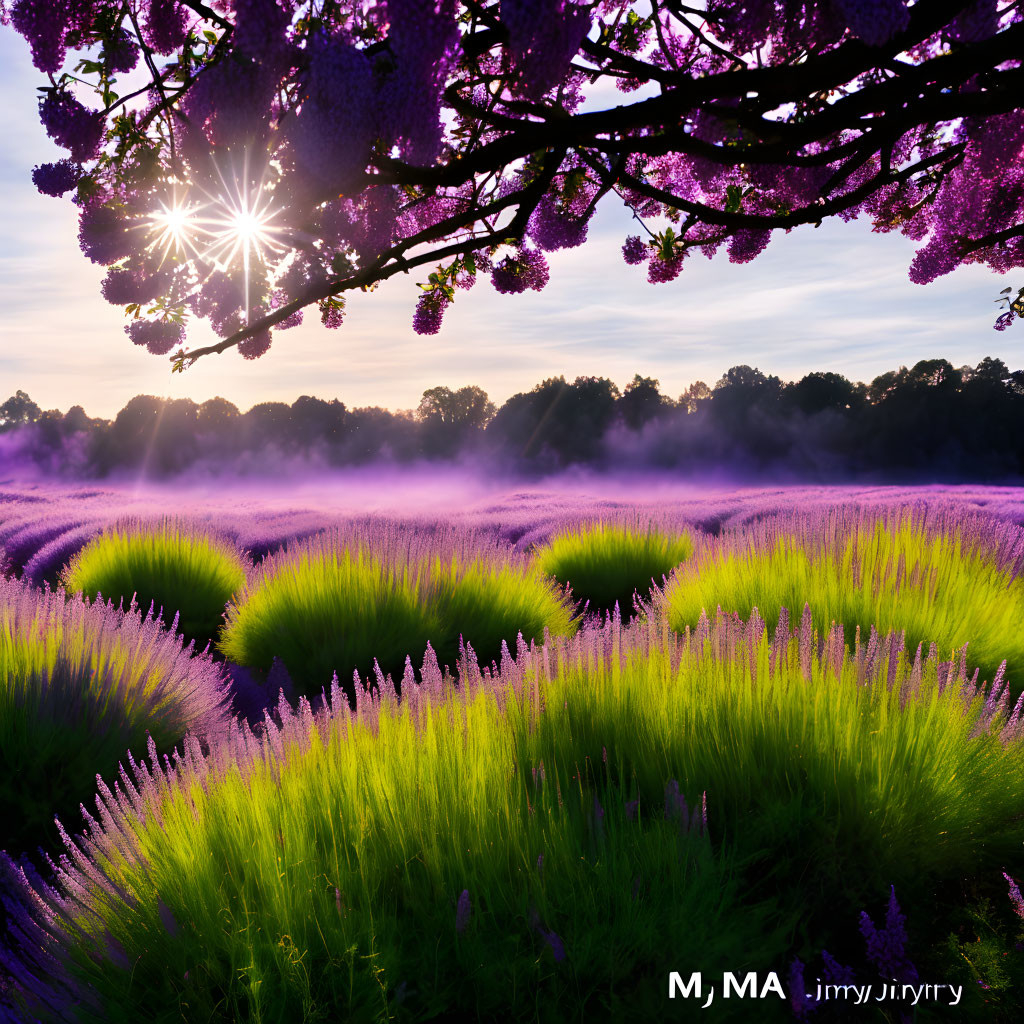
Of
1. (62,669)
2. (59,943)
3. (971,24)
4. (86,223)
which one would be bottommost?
(59,943)

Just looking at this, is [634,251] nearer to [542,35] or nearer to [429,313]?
[429,313]

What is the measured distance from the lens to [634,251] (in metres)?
5.16

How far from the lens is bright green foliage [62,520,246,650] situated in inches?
206

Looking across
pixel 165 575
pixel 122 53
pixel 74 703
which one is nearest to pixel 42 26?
pixel 122 53

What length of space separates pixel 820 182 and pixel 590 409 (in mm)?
39287

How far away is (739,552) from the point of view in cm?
405

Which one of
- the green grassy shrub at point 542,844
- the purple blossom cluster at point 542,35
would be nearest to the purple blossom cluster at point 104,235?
the purple blossom cluster at point 542,35

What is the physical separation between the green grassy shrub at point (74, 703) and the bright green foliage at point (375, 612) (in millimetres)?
803

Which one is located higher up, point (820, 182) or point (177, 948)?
point (820, 182)

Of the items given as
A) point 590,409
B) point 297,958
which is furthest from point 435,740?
point 590,409

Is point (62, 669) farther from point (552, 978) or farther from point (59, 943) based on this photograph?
point (552, 978)

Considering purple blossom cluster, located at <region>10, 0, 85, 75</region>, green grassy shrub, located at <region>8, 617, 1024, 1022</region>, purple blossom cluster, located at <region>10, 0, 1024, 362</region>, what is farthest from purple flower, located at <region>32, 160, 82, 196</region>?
green grassy shrub, located at <region>8, 617, 1024, 1022</region>

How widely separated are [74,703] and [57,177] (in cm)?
236

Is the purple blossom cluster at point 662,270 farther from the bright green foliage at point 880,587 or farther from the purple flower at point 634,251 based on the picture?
the bright green foliage at point 880,587
